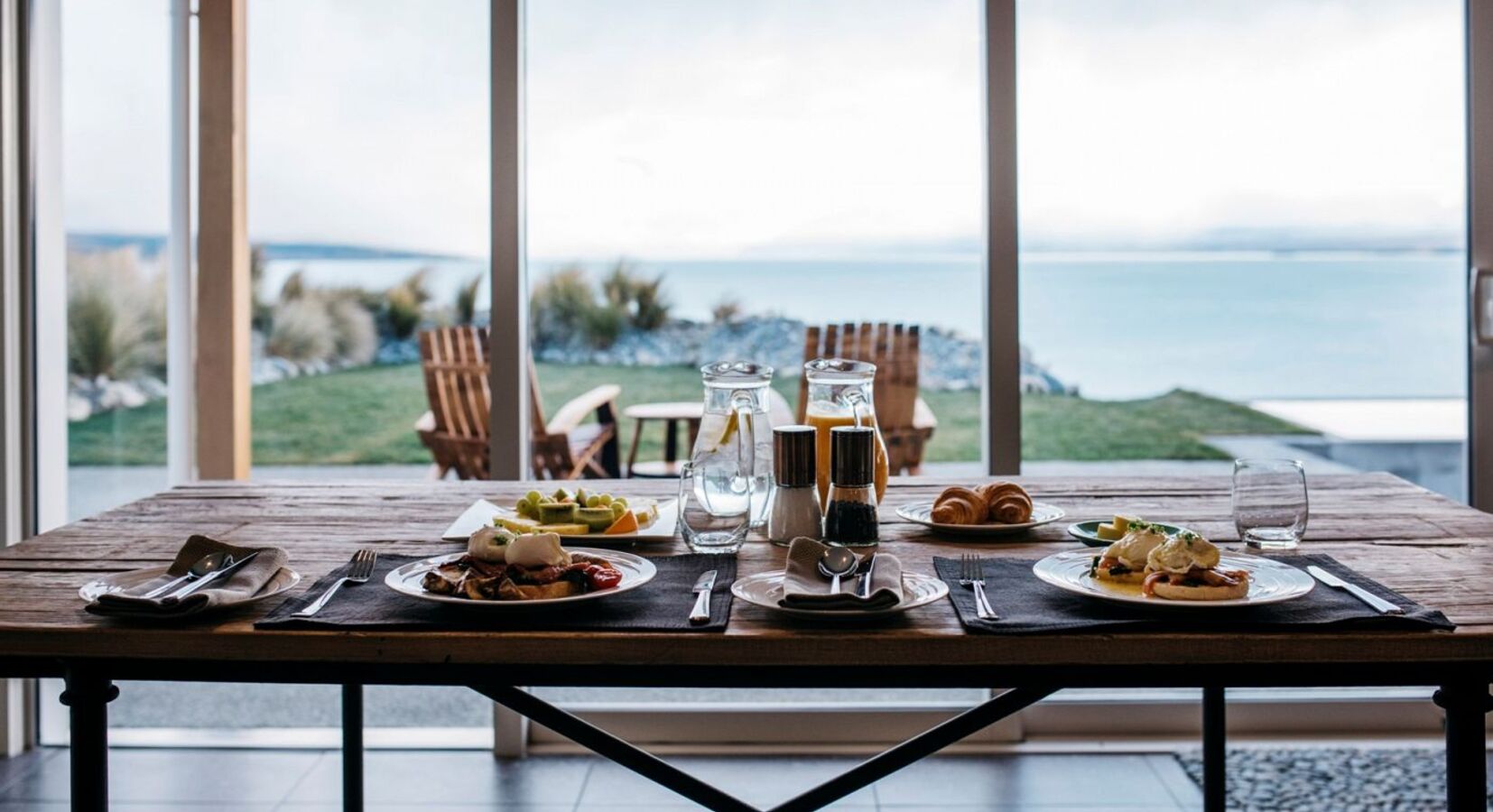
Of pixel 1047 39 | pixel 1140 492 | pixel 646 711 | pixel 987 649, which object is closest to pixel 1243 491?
pixel 1140 492

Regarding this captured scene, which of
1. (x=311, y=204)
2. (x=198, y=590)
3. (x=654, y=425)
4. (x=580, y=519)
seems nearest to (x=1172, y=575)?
(x=580, y=519)

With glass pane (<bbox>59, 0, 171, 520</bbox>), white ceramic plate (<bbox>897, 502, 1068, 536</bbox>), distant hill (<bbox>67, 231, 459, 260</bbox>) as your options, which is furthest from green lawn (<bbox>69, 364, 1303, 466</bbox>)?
white ceramic plate (<bbox>897, 502, 1068, 536</bbox>)

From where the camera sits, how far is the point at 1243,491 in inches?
59.7

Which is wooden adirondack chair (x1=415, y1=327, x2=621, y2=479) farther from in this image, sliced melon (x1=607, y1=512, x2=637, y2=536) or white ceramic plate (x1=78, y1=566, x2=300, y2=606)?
white ceramic plate (x1=78, y1=566, x2=300, y2=606)

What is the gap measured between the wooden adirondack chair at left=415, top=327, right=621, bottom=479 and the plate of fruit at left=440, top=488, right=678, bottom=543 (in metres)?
1.55

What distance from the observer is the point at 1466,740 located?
1.21 meters

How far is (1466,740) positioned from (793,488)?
2.42ft

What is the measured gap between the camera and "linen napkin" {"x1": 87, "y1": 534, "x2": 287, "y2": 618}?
117cm

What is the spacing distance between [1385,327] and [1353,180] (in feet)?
20.4

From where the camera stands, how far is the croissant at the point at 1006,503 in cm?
163

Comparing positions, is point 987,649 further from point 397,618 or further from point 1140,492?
point 1140,492

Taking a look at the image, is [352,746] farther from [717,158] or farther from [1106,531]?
[717,158]

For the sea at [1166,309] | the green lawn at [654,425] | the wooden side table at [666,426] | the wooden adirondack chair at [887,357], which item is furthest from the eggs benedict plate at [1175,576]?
the sea at [1166,309]

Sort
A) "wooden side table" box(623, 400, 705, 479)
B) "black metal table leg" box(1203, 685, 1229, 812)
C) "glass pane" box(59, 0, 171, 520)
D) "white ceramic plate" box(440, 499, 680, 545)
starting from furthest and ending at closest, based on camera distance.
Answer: "wooden side table" box(623, 400, 705, 479), "glass pane" box(59, 0, 171, 520), "black metal table leg" box(1203, 685, 1229, 812), "white ceramic plate" box(440, 499, 680, 545)
